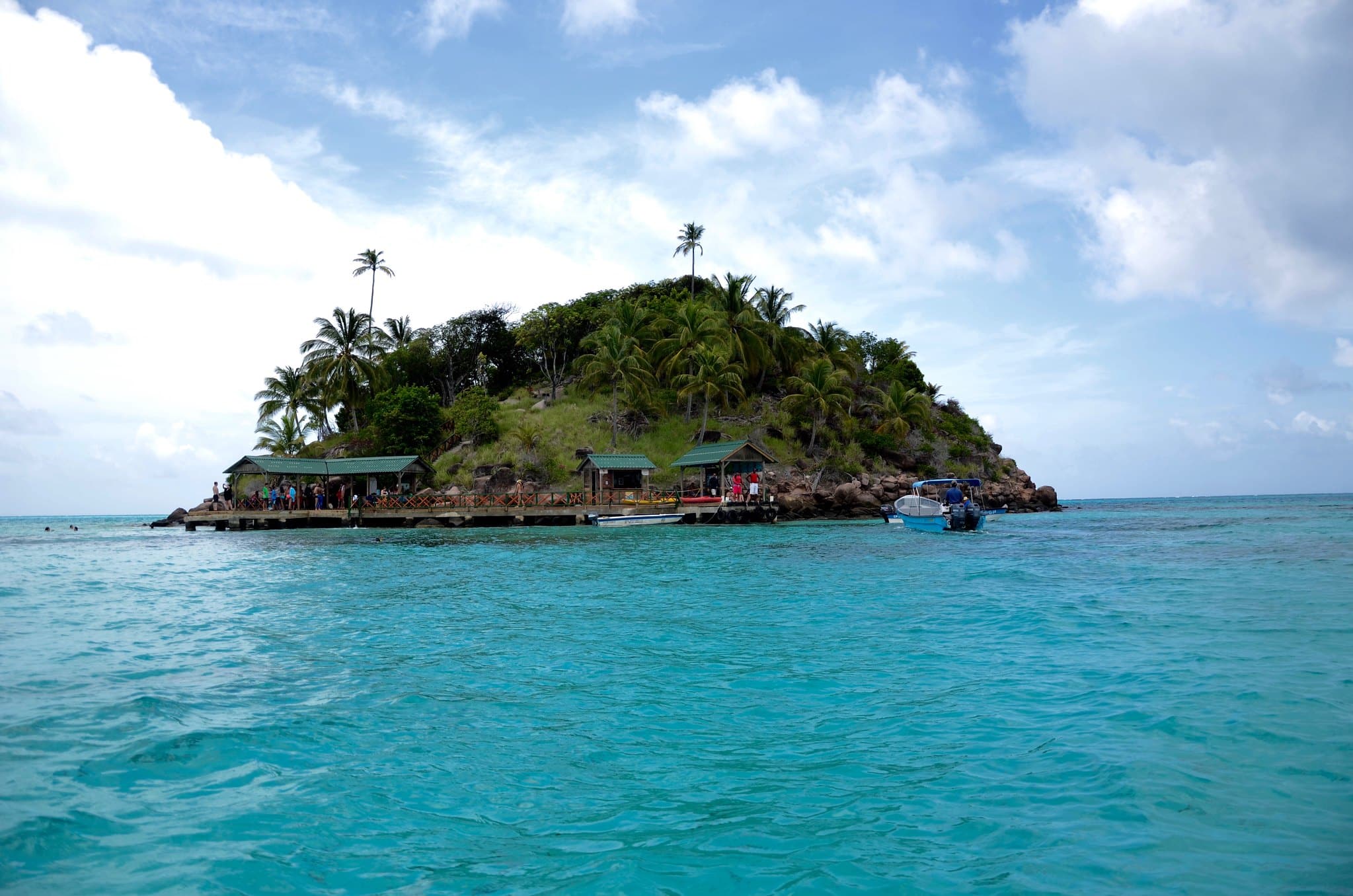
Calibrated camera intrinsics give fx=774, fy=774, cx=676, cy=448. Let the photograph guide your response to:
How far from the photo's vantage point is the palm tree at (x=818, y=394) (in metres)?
53.4

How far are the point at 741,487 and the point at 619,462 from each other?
23.9 feet

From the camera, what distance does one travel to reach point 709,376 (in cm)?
5144

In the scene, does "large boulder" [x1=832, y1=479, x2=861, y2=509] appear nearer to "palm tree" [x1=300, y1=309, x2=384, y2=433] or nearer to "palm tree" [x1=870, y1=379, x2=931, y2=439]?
"palm tree" [x1=870, y1=379, x2=931, y2=439]

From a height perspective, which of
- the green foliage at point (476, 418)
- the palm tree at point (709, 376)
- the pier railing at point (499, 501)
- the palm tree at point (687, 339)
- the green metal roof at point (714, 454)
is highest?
the palm tree at point (687, 339)

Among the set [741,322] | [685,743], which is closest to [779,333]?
[741,322]

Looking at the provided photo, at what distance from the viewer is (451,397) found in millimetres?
63906

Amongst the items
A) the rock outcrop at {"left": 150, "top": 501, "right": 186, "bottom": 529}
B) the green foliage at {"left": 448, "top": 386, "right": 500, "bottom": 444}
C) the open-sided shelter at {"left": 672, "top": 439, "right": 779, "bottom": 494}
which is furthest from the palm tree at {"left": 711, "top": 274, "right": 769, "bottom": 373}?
the rock outcrop at {"left": 150, "top": 501, "right": 186, "bottom": 529}

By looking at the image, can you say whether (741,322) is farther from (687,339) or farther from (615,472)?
(615,472)

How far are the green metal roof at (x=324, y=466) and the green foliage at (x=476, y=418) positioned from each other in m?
6.81

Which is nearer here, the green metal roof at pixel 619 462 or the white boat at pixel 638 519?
the white boat at pixel 638 519

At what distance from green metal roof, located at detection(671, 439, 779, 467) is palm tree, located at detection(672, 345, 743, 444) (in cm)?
327

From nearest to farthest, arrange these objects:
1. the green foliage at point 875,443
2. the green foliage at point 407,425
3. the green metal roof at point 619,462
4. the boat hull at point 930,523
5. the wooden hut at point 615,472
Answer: the boat hull at point 930,523, the green metal roof at point 619,462, the wooden hut at point 615,472, the green foliage at point 407,425, the green foliage at point 875,443

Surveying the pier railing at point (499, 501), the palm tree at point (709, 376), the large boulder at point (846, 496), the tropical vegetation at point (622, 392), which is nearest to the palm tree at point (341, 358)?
the tropical vegetation at point (622, 392)

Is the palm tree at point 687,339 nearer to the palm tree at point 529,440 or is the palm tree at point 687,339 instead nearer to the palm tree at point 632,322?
the palm tree at point 632,322
